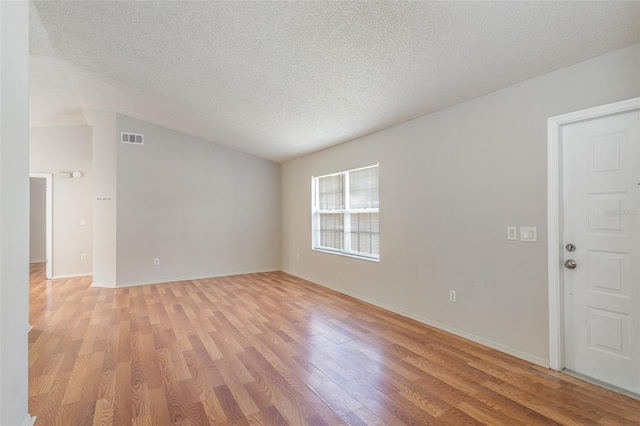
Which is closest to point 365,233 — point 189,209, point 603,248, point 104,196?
point 603,248

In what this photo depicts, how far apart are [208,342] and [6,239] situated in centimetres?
195

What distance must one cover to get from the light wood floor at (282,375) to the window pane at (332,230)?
1.52 m

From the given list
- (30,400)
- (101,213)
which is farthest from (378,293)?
(101,213)

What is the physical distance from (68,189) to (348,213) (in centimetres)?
585

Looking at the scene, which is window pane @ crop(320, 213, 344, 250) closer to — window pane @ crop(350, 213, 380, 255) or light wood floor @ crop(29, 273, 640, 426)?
window pane @ crop(350, 213, 380, 255)

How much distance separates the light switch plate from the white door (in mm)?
200

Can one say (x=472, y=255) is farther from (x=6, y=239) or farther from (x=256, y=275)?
(x=256, y=275)

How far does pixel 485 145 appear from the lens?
2898 mm

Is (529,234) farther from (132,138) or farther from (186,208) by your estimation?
(132,138)

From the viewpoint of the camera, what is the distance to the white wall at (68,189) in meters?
6.17

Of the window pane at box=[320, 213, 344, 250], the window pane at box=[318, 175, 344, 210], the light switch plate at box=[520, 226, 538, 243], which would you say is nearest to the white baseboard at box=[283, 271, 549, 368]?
the light switch plate at box=[520, 226, 538, 243]

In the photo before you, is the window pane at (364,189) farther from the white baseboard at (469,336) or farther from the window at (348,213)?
the white baseboard at (469,336)

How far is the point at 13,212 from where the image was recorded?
5.18 ft

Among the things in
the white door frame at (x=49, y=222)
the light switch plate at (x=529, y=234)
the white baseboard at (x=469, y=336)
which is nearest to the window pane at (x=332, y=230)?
the white baseboard at (x=469, y=336)
